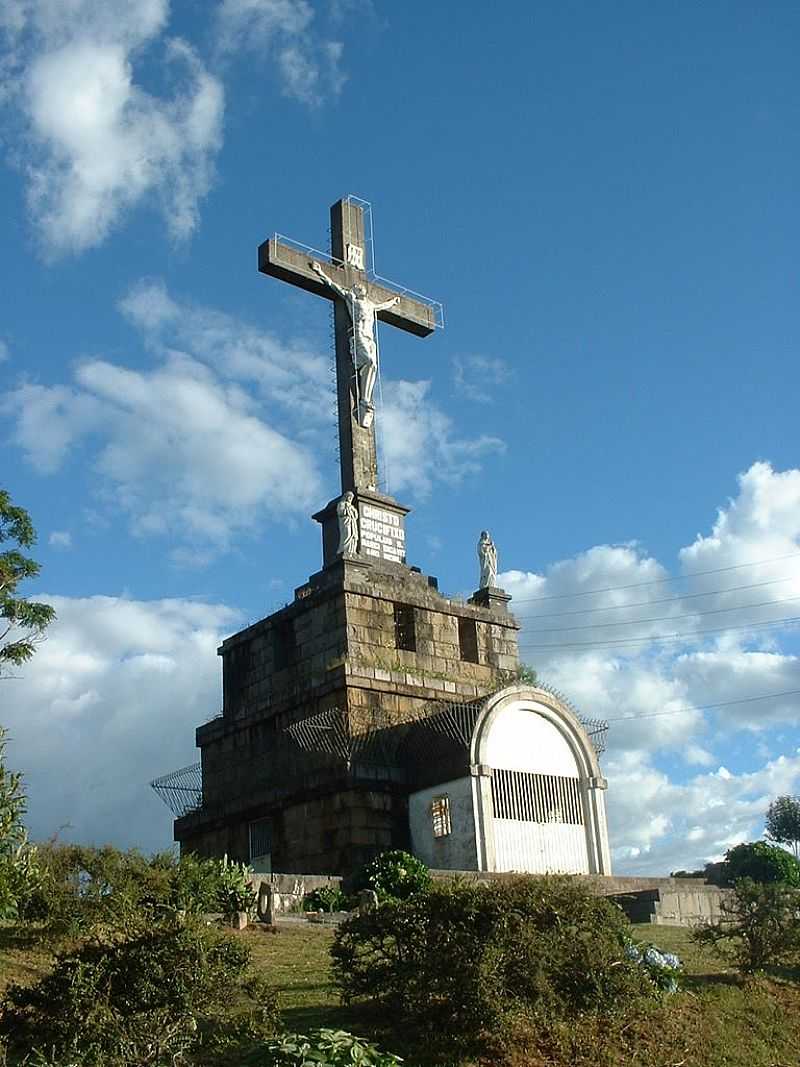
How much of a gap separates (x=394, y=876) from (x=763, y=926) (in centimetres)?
716

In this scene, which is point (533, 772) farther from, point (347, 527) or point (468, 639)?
point (347, 527)

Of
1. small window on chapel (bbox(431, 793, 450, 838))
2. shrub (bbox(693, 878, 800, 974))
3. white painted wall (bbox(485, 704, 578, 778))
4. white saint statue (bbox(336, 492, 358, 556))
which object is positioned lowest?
shrub (bbox(693, 878, 800, 974))

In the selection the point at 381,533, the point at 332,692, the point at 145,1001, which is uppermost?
the point at 381,533

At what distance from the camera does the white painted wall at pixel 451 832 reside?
2469 cm

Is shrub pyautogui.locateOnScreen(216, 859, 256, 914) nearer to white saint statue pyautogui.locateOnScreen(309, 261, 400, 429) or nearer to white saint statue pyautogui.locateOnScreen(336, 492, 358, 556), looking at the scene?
white saint statue pyautogui.locateOnScreen(336, 492, 358, 556)

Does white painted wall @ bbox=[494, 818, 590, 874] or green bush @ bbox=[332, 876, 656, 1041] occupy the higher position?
white painted wall @ bbox=[494, 818, 590, 874]

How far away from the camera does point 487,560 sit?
105 ft

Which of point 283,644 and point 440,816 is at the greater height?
point 283,644

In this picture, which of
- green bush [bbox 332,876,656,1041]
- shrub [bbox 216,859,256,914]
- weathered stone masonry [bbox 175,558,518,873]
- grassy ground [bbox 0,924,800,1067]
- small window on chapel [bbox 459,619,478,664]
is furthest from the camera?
small window on chapel [bbox 459,619,478,664]

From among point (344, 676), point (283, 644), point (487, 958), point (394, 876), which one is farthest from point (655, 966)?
point (283, 644)

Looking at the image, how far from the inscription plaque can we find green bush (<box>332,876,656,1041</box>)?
680 inches

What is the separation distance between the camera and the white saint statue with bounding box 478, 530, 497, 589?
31812 mm

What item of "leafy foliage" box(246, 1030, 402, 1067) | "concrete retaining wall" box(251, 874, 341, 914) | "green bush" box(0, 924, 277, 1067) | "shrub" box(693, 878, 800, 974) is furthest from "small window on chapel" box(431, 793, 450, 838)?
"leafy foliage" box(246, 1030, 402, 1067)

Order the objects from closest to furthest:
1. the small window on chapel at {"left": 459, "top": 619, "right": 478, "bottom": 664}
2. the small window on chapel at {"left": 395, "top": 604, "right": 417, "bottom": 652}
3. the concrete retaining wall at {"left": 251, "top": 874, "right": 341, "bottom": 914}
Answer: the concrete retaining wall at {"left": 251, "top": 874, "right": 341, "bottom": 914}
the small window on chapel at {"left": 395, "top": 604, "right": 417, "bottom": 652}
the small window on chapel at {"left": 459, "top": 619, "right": 478, "bottom": 664}
